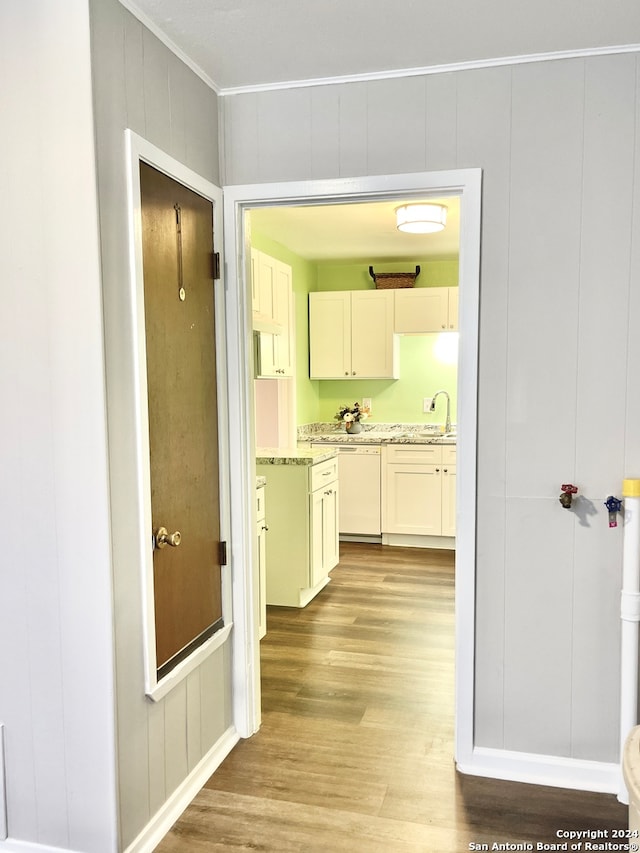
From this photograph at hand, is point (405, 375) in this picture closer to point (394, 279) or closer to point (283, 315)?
point (394, 279)

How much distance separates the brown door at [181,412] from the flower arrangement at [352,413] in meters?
3.89

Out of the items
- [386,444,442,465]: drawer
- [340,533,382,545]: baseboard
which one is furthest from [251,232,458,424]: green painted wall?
[340,533,382,545]: baseboard

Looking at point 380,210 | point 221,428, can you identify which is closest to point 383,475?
point 380,210

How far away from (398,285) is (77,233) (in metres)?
4.67

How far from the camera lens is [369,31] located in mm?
2176

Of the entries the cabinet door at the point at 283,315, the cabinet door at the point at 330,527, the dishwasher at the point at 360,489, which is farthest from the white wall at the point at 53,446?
the dishwasher at the point at 360,489

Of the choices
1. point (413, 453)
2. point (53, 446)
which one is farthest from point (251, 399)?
point (413, 453)

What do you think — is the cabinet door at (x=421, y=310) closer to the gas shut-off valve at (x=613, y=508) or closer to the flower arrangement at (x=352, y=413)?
the flower arrangement at (x=352, y=413)

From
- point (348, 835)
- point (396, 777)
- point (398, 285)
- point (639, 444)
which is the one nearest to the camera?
point (348, 835)

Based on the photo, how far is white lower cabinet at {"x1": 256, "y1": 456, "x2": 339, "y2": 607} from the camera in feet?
14.2

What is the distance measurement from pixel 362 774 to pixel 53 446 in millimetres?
1635

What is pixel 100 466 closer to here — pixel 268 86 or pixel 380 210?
pixel 268 86

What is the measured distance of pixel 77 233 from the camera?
189cm

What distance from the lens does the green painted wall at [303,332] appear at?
246 inches
